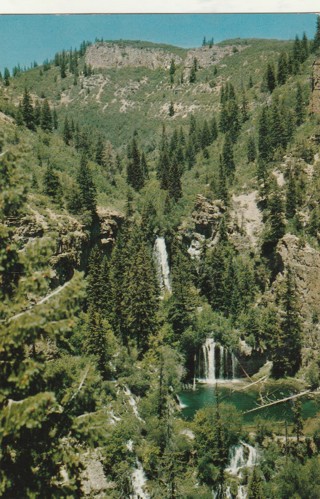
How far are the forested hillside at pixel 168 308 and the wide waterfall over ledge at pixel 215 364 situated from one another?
15cm

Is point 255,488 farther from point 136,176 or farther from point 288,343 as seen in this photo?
point 136,176

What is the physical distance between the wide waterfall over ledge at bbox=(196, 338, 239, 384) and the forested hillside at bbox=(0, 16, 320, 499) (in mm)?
151

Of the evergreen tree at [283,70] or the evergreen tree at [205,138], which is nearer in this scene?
the evergreen tree at [283,70]

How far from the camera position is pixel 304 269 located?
60.3 meters

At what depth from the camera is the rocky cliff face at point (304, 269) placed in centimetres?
5962

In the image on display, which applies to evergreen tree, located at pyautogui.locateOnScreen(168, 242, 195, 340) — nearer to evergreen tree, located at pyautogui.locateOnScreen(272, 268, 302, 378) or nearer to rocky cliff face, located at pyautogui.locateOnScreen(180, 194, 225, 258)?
evergreen tree, located at pyautogui.locateOnScreen(272, 268, 302, 378)

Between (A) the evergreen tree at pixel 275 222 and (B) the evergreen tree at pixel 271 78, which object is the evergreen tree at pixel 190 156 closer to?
(B) the evergreen tree at pixel 271 78

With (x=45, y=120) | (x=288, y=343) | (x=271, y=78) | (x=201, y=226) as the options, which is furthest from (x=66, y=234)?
(x=271, y=78)

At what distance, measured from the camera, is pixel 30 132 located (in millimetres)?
75188

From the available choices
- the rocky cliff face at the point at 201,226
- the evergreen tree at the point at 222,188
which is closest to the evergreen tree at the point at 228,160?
the evergreen tree at the point at 222,188

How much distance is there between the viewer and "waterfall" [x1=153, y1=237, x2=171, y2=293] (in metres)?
71.2

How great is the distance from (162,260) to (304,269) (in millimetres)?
21329
